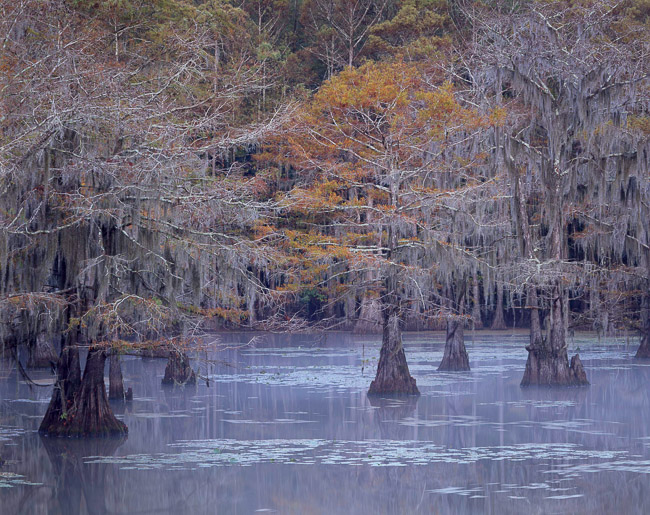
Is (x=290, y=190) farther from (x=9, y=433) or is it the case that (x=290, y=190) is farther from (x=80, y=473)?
(x=80, y=473)

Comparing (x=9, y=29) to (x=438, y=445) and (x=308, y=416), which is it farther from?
(x=438, y=445)

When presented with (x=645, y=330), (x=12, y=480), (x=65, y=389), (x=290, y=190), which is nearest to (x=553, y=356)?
(x=290, y=190)

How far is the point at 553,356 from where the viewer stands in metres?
25.7

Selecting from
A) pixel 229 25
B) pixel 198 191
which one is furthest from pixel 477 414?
pixel 229 25

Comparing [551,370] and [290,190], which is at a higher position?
[290,190]

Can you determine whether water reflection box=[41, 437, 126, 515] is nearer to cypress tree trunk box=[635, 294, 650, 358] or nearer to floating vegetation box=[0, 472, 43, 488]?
floating vegetation box=[0, 472, 43, 488]

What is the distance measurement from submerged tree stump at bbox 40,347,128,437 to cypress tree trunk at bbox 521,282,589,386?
41.5 feet

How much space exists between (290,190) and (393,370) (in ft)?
18.2

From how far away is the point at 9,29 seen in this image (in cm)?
2142

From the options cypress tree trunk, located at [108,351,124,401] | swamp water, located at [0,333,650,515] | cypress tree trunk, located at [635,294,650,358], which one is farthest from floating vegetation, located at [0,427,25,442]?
cypress tree trunk, located at [635,294,650,358]

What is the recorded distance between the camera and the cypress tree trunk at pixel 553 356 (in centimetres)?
2569

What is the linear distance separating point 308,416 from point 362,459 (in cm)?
539

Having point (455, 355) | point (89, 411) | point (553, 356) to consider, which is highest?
point (553, 356)

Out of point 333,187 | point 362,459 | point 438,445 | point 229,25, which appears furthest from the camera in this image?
point 229,25
